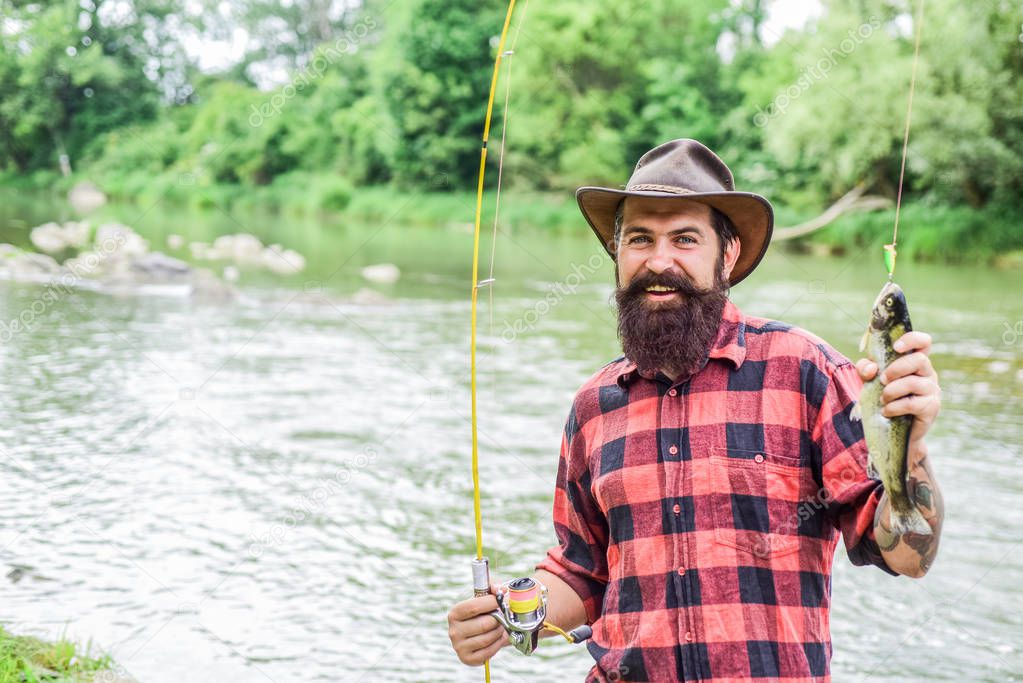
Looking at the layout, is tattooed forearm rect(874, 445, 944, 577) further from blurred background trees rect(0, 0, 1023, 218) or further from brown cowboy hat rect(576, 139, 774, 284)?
blurred background trees rect(0, 0, 1023, 218)

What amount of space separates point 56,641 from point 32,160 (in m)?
42.3

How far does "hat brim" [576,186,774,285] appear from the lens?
2.11 metres

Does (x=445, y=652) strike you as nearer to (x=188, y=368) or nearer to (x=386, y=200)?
(x=188, y=368)

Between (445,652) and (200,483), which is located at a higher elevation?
(200,483)

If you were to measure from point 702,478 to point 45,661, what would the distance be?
282cm

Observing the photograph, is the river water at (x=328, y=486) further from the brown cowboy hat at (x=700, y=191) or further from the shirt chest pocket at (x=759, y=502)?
the shirt chest pocket at (x=759, y=502)

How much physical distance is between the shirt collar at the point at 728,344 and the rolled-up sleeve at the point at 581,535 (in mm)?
166

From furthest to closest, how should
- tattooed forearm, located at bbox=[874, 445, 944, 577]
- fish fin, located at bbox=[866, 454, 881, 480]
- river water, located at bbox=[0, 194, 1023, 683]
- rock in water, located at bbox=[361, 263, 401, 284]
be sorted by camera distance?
rock in water, located at bbox=[361, 263, 401, 284], river water, located at bbox=[0, 194, 1023, 683], fish fin, located at bbox=[866, 454, 881, 480], tattooed forearm, located at bbox=[874, 445, 944, 577]

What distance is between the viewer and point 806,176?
28328 mm

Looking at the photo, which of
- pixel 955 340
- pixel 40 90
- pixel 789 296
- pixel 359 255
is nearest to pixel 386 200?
pixel 40 90

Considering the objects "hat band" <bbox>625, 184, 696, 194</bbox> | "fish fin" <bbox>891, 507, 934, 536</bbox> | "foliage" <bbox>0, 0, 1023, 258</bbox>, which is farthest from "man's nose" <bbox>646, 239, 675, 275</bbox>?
"foliage" <bbox>0, 0, 1023, 258</bbox>

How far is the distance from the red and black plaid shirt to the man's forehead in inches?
8.6

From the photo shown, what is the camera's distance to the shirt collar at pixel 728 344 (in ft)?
6.84

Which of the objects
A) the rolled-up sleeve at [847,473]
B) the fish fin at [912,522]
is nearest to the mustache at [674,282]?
the rolled-up sleeve at [847,473]
